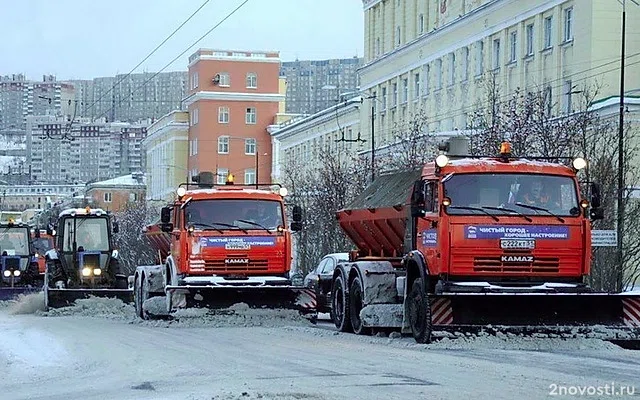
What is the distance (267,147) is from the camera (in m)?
115

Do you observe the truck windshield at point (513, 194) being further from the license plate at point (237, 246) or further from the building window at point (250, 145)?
the building window at point (250, 145)

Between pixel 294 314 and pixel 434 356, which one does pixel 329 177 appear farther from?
pixel 434 356

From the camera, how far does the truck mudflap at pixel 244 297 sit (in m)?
25.1

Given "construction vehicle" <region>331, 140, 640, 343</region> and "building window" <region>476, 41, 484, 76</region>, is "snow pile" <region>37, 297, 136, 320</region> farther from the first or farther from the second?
"building window" <region>476, 41, 484, 76</region>

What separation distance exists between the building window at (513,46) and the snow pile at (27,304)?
2828 cm

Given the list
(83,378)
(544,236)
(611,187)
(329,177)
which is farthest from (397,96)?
(83,378)

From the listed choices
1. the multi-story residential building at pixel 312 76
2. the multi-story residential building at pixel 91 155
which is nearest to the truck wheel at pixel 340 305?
the multi-story residential building at pixel 91 155

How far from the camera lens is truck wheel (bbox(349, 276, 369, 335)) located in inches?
904

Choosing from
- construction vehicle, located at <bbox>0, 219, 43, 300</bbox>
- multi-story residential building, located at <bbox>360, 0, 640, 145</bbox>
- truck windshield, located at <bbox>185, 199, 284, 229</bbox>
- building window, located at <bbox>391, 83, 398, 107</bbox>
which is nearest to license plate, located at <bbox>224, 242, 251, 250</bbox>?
truck windshield, located at <bbox>185, 199, 284, 229</bbox>

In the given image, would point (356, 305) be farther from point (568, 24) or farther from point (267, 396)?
point (568, 24)

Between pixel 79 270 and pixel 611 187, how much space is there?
551 inches

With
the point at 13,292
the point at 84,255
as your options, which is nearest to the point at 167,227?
the point at 84,255

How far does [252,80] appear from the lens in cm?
11725

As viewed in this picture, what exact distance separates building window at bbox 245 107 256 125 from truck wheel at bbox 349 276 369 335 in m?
93.2
